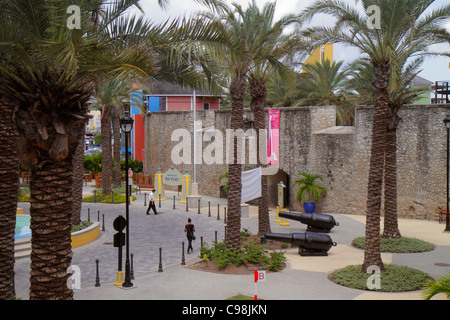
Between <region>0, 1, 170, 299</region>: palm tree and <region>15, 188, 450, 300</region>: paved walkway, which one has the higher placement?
<region>0, 1, 170, 299</region>: palm tree

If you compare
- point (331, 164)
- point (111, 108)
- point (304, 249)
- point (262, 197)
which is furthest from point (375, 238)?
point (111, 108)

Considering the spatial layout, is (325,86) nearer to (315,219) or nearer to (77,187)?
(315,219)

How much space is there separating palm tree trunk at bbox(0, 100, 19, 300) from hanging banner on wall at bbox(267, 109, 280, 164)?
16177 millimetres

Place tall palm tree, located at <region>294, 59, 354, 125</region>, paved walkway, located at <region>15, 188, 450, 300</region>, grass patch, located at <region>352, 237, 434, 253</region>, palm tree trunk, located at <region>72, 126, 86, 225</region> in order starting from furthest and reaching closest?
tall palm tree, located at <region>294, 59, 354, 125</region>
palm tree trunk, located at <region>72, 126, 86, 225</region>
grass patch, located at <region>352, 237, 434, 253</region>
paved walkway, located at <region>15, 188, 450, 300</region>

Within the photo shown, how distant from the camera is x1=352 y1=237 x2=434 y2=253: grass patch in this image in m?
18.0

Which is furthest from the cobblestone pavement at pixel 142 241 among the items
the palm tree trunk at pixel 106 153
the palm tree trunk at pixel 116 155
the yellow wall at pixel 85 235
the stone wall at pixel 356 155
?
the stone wall at pixel 356 155

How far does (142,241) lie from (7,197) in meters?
9.97

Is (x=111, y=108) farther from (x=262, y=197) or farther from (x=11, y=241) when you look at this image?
(x=11, y=241)

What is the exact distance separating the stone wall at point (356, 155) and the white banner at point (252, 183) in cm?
836

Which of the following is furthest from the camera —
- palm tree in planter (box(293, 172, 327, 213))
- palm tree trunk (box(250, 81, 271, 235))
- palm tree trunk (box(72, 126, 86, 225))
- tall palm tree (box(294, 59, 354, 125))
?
tall palm tree (box(294, 59, 354, 125))

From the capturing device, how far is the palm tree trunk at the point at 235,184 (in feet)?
52.3

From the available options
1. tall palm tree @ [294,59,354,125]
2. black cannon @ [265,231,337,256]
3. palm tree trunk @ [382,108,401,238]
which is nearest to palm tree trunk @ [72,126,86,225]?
black cannon @ [265,231,337,256]

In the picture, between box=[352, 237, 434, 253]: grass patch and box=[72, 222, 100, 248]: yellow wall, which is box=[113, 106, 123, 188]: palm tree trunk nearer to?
box=[72, 222, 100, 248]: yellow wall

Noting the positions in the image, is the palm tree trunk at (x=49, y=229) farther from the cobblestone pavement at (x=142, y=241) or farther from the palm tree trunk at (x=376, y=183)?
the palm tree trunk at (x=376, y=183)
